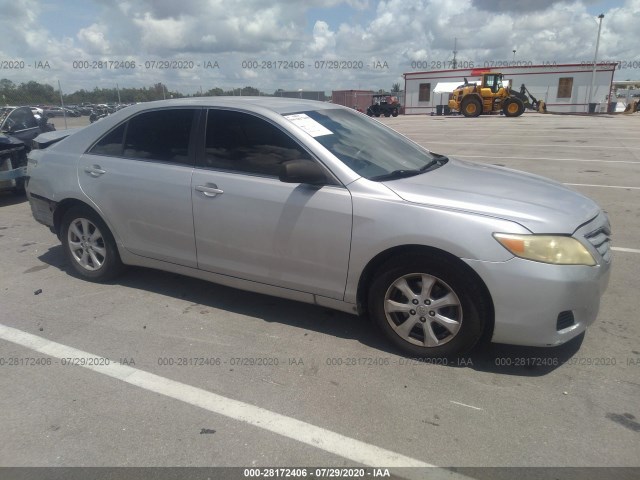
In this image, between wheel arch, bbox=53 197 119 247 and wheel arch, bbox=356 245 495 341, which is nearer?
wheel arch, bbox=356 245 495 341

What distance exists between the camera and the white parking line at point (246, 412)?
240cm

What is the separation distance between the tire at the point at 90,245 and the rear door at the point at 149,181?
200 mm

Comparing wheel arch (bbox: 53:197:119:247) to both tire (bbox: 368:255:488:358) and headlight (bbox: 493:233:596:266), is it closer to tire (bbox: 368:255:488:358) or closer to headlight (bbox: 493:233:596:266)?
tire (bbox: 368:255:488:358)

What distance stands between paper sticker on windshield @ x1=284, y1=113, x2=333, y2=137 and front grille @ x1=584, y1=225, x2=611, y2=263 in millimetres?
1851

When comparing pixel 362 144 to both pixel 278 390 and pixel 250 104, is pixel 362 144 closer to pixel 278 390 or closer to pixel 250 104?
pixel 250 104

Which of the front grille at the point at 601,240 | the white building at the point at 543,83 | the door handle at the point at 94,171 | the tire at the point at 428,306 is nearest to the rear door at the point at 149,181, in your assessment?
the door handle at the point at 94,171

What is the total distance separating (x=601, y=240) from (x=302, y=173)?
1935 millimetres

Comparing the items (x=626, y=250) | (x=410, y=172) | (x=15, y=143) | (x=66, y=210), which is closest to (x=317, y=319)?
(x=410, y=172)

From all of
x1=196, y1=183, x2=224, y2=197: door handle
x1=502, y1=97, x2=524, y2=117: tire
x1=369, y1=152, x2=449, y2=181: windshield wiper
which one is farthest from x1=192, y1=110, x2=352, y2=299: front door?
x1=502, y1=97, x2=524, y2=117: tire

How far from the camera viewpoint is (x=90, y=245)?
450cm

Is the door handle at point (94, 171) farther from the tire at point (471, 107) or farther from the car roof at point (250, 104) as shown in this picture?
the tire at point (471, 107)

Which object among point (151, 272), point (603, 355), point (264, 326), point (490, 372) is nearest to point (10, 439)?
point (264, 326)

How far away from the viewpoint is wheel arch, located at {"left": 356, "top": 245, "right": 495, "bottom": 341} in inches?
114

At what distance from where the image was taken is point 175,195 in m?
3.80
